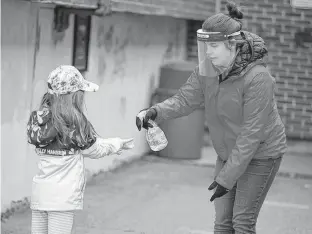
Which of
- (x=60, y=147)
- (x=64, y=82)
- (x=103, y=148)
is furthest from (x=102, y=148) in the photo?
(x=64, y=82)

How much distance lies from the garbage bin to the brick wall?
6.90 feet

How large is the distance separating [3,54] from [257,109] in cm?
290

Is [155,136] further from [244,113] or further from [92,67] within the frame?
[92,67]

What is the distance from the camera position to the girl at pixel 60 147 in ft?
15.5

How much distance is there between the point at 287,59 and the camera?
41.3 feet

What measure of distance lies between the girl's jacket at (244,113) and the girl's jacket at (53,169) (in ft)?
2.58

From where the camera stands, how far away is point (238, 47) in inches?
188

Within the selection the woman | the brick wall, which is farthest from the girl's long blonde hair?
the brick wall

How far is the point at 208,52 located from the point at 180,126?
6120 millimetres

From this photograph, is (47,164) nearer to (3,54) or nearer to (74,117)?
(74,117)

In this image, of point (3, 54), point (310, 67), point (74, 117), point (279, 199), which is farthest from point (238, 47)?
point (310, 67)

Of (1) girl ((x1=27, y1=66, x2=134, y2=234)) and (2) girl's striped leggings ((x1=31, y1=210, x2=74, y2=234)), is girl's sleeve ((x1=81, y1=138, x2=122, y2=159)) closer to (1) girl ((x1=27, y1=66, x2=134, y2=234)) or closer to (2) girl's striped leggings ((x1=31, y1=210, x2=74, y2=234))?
(1) girl ((x1=27, y1=66, x2=134, y2=234))

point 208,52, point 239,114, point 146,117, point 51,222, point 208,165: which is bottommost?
point 208,165

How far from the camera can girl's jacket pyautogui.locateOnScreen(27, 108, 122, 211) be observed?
185 inches
